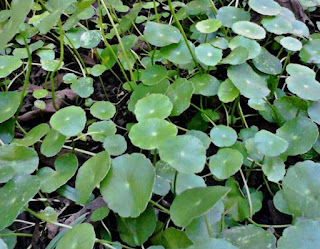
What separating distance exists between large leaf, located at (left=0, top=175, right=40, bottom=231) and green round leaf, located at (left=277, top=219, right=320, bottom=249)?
58cm

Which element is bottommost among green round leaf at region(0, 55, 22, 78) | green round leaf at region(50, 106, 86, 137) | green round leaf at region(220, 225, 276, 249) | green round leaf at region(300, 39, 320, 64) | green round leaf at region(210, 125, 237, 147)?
green round leaf at region(220, 225, 276, 249)

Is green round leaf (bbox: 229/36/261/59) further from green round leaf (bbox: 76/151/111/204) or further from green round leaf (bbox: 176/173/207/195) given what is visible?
green round leaf (bbox: 76/151/111/204)

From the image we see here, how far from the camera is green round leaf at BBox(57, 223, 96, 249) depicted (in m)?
0.89

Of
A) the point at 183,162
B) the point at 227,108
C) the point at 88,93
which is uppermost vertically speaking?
the point at 183,162

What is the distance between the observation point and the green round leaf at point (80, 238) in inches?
34.9

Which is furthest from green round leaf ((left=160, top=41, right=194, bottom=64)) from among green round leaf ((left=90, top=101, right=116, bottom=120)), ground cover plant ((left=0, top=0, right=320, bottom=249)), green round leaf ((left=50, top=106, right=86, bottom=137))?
green round leaf ((left=50, top=106, right=86, bottom=137))

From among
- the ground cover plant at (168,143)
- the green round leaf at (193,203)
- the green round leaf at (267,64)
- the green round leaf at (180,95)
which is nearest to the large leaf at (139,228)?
the ground cover plant at (168,143)

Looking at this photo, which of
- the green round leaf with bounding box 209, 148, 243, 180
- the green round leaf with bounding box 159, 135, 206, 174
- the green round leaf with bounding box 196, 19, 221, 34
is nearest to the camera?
the green round leaf with bounding box 159, 135, 206, 174

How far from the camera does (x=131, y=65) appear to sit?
1514 mm

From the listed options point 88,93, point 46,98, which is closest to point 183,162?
point 88,93

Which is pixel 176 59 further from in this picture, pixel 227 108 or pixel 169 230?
pixel 169 230

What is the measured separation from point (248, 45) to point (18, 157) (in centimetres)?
79

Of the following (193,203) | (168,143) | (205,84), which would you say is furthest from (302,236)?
(205,84)

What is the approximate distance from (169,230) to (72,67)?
920 mm
